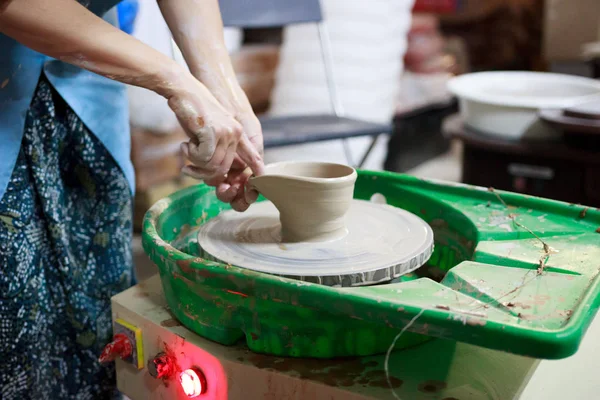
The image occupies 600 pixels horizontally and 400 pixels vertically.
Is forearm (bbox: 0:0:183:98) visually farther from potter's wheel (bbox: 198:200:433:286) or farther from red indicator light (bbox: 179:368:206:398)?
red indicator light (bbox: 179:368:206:398)

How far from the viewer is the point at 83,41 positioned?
98 cm

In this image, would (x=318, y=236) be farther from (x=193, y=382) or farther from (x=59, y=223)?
(x=59, y=223)

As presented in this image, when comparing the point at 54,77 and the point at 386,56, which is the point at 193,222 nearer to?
the point at 54,77

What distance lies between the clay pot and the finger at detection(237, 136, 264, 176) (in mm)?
19

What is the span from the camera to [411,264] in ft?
3.40

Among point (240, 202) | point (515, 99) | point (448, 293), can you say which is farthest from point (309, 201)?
point (515, 99)

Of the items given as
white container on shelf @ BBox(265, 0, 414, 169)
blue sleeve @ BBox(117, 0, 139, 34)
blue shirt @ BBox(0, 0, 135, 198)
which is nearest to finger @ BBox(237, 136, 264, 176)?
blue shirt @ BBox(0, 0, 135, 198)

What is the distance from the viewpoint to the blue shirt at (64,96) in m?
1.16

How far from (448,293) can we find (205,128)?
1.60 ft

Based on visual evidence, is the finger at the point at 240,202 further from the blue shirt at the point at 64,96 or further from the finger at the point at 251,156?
the blue shirt at the point at 64,96

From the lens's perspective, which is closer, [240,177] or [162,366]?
[162,366]

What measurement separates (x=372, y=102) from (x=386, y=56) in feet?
0.75

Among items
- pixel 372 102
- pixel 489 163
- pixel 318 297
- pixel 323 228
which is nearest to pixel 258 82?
pixel 372 102

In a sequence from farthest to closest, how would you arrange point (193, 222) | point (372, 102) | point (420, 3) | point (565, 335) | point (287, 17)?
point (420, 3)
point (372, 102)
point (287, 17)
point (193, 222)
point (565, 335)
